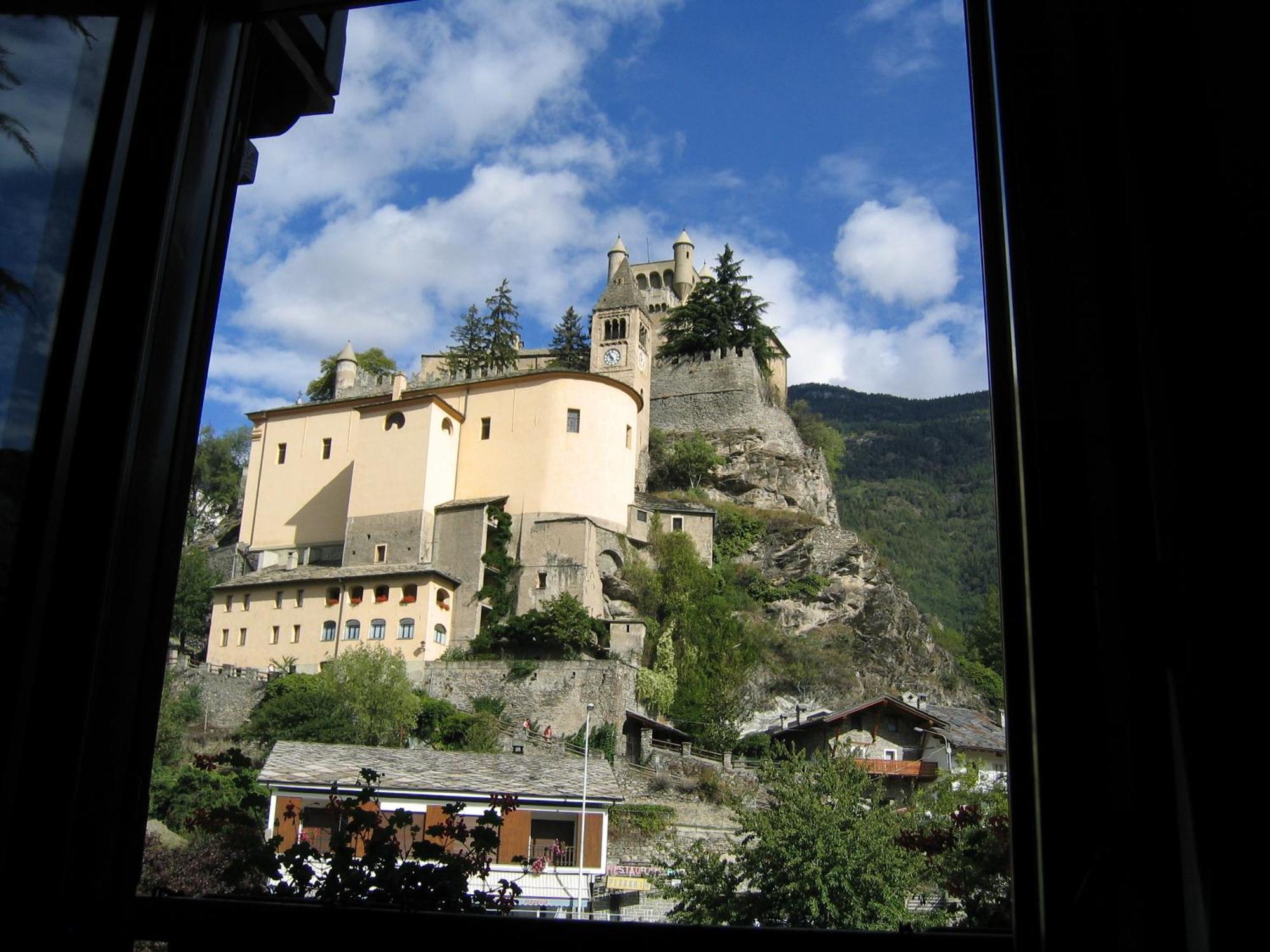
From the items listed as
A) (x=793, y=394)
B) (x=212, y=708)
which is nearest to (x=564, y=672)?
(x=212, y=708)

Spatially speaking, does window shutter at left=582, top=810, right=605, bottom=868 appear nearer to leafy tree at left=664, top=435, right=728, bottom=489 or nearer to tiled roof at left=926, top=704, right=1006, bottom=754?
tiled roof at left=926, top=704, right=1006, bottom=754

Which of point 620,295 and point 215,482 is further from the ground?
point 620,295

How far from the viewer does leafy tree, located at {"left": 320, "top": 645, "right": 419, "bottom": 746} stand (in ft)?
74.5

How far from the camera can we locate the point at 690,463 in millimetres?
41094

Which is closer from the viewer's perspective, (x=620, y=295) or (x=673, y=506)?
(x=673, y=506)

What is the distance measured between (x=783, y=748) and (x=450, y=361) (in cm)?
3468

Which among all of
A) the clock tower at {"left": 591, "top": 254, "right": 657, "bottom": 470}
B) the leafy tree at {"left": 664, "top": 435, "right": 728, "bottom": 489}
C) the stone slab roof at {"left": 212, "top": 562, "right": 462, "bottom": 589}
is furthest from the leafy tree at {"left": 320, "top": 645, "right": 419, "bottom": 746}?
the clock tower at {"left": 591, "top": 254, "right": 657, "bottom": 470}

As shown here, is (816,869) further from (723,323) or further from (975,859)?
(723,323)

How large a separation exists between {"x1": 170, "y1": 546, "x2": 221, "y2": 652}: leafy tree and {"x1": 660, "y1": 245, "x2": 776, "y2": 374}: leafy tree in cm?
2058

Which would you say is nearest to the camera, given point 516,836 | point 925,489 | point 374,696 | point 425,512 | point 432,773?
point 516,836

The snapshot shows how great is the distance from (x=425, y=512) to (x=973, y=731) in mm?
27993

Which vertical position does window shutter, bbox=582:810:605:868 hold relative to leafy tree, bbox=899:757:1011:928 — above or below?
below

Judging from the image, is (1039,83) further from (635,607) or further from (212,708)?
(635,607)

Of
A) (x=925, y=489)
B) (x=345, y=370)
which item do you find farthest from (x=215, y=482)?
(x=925, y=489)
